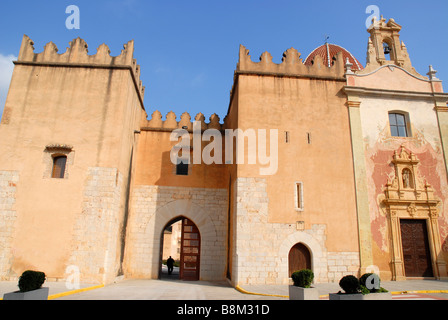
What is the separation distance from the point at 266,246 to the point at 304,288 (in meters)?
4.18

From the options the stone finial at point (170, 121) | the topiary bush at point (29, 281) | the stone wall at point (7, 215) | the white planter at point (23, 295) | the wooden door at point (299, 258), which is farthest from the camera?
the stone finial at point (170, 121)

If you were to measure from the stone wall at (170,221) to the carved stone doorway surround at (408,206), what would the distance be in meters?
6.24

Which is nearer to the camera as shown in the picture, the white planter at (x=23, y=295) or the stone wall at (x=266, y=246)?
the white planter at (x=23, y=295)

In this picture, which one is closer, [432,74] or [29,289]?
[29,289]

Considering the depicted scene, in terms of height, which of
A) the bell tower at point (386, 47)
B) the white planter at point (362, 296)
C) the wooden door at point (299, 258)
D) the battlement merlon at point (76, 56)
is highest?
the bell tower at point (386, 47)

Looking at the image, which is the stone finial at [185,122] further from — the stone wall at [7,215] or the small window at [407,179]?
the small window at [407,179]

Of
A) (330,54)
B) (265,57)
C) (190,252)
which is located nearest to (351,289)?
(190,252)

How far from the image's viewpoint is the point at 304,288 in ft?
22.3

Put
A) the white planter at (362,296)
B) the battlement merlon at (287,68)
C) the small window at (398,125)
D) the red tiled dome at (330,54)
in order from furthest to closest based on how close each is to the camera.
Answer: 1. the red tiled dome at (330,54)
2. the small window at (398,125)
3. the battlement merlon at (287,68)
4. the white planter at (362,296)

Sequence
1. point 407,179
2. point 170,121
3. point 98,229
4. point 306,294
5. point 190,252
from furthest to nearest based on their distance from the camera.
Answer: point 170,121
point 190,252
point 407,179
point 98,229
point 306,294

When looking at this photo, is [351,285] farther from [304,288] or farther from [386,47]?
[386,47]

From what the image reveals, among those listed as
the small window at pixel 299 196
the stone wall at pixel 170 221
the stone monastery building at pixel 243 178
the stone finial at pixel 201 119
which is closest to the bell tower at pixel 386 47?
the stone monastery building at pixel 243 178

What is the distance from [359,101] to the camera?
510 inches

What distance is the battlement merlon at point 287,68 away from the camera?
42.2 ft
